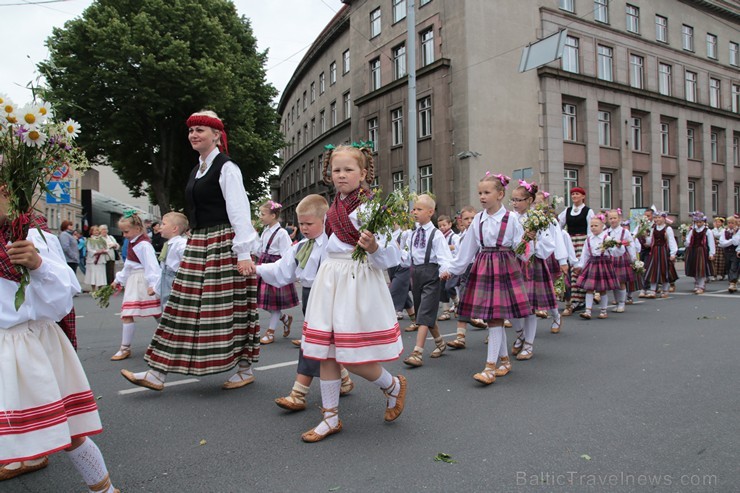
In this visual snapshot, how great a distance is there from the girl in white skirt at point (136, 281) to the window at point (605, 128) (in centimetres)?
2741

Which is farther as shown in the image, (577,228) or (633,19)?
(633,19)

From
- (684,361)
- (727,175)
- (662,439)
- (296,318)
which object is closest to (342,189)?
(662,439)

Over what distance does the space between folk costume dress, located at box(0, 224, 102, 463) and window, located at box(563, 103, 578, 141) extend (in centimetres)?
2749

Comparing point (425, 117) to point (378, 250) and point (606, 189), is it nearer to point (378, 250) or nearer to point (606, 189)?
point (606, 189)

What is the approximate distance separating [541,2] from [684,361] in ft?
79.8

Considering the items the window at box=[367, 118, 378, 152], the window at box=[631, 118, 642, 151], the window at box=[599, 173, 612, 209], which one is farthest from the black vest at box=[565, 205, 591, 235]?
the window at box=[631, 118, 642, 151]

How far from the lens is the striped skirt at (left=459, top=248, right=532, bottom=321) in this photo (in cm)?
535

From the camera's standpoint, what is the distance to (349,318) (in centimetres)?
371

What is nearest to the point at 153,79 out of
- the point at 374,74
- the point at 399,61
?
the point at 399,61

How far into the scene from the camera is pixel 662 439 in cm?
372

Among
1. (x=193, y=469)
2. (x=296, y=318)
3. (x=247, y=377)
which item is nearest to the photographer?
(x=193, y=469)

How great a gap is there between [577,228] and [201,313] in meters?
8.30

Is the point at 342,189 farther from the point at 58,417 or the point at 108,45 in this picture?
the point at 108,45

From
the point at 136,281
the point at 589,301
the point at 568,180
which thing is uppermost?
the point at 568,180
